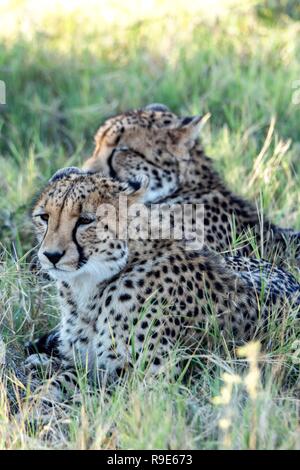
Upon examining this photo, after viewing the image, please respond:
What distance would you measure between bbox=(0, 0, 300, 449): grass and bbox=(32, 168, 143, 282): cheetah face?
432mm

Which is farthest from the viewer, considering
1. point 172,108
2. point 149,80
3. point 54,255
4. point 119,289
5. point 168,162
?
point 149,80

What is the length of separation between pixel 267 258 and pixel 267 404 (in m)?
1.73

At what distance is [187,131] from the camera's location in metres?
5.76

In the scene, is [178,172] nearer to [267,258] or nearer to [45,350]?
[267,258]

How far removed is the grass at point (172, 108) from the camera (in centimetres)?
355

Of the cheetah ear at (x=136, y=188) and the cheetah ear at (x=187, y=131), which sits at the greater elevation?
the cheetah ear at (x=136, y=188)

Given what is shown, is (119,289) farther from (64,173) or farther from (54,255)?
(64,173)

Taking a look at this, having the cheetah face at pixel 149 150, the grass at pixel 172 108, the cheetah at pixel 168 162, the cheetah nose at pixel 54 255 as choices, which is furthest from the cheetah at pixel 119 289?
the cheetah face at pixel 149 150

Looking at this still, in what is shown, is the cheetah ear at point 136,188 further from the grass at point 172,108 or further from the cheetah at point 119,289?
the grass at point 172,108

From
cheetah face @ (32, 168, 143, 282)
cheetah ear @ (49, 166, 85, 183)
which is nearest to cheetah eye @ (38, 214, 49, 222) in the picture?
cheetah face @ (32, 168, 143, 282)

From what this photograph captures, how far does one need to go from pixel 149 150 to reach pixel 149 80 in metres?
1.82

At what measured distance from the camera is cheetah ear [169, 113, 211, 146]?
18.9 feet

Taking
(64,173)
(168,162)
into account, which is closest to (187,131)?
(168,162)
